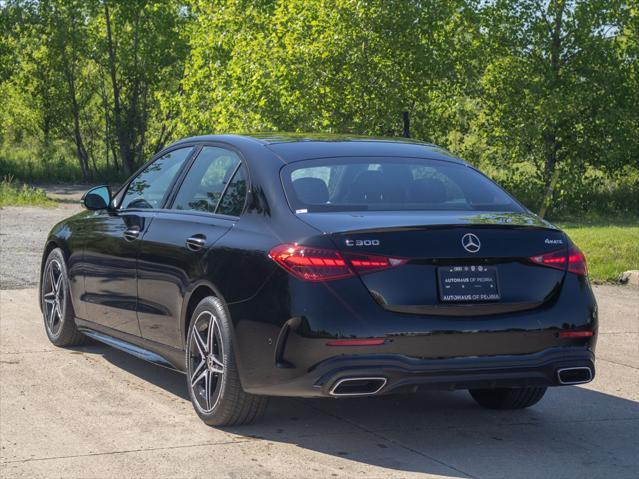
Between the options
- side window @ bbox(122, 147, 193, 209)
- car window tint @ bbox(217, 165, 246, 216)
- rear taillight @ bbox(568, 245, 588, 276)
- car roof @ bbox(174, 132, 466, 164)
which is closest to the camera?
rear taillight @ bbox(568, 245, 588, 276)

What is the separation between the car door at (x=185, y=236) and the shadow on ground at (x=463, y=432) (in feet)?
1.97

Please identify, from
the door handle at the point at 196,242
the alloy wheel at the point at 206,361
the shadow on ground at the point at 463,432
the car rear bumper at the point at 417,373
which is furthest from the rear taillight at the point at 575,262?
the door handle at the point at 196,242

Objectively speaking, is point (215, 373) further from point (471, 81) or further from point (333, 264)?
point (471, 81)

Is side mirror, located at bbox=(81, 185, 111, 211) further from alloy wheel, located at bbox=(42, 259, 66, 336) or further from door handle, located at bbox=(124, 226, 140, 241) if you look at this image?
alloy wheel, located at bbox=(42, 259, 66, 336)

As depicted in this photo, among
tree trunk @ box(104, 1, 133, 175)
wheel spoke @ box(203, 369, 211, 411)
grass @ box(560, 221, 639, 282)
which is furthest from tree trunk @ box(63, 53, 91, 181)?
wheel spoke @ box(203, 369, 211, 411)

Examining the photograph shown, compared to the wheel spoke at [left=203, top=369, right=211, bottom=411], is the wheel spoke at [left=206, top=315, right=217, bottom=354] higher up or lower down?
higher up

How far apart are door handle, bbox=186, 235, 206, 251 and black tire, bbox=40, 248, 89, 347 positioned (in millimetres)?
2355

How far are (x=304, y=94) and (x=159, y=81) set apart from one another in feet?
69.7

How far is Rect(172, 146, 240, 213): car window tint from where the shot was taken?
22.9 ft

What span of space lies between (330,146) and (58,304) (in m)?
3.15

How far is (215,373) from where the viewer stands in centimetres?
643

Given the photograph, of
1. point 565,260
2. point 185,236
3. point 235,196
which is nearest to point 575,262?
point 565,260

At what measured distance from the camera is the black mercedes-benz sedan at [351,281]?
223 inches

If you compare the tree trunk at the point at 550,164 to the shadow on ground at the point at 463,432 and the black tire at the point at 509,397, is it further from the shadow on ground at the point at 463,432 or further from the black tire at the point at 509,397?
the black tire at the point at 509,397
